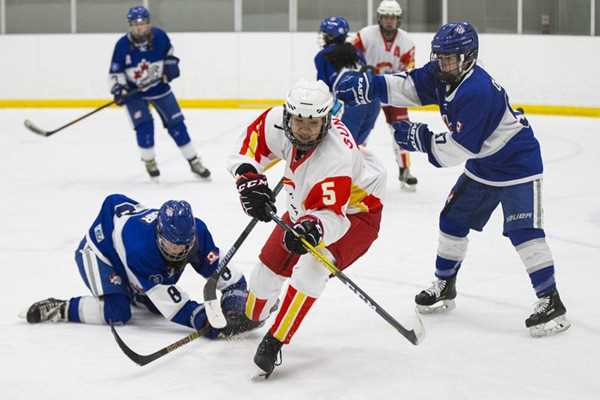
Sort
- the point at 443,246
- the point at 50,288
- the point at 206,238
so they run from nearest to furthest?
the point at 206,238 → the point at 443,246 → the point at 50,288

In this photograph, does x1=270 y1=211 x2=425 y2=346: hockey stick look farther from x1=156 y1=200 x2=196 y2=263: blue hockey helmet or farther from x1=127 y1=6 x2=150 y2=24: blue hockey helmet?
x1=127 y1=6 x2=150 y2=24: blue hockey helmet

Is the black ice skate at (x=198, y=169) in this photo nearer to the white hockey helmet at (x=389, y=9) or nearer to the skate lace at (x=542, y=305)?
the white hockey helmet at (x=389, y=9)

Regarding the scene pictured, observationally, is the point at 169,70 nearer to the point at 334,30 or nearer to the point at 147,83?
the point at 147,83

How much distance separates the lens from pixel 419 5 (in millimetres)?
11242

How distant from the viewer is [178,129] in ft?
22.4

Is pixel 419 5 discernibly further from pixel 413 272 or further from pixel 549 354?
pixel 549 354

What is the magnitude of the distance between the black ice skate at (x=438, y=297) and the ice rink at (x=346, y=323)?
58mm

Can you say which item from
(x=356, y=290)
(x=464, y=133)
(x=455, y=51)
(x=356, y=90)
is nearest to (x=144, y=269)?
(x=356, y=290)

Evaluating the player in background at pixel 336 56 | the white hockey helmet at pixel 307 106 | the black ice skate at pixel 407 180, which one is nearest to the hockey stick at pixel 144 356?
the white hockey helmet at pixel 307 106

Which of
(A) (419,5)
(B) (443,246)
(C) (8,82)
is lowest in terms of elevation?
(B) (443,246)

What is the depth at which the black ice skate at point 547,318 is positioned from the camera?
11.1 ft

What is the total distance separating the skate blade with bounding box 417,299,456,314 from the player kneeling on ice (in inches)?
28.0

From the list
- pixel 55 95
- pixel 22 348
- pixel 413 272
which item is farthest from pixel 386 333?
pixel 55 95

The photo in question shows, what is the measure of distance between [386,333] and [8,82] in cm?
843
